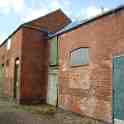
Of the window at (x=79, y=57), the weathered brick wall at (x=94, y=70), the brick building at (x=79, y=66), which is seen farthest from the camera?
the window at (x=79, y=57)

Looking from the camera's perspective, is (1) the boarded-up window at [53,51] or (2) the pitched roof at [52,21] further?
(2) the pitched roof at [52,21]

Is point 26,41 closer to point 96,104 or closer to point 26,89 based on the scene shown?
point 26,89

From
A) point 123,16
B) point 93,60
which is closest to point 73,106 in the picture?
point 93,60

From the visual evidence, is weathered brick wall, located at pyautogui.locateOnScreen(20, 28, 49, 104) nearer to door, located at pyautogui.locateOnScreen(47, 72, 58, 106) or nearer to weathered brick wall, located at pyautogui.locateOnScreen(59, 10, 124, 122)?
door, located at pyautogui.locateOnScreen(47, 72, 58, 106)

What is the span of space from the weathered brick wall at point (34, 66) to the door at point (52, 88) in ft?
1.99

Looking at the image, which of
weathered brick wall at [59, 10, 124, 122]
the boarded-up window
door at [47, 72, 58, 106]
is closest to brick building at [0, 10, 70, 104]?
door at [47, 72, 58, 106]

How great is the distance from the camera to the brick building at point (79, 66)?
8695mm

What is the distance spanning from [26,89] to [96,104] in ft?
19.8

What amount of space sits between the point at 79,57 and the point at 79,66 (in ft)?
1.51

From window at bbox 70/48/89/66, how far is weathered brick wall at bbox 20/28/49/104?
343 centimetres

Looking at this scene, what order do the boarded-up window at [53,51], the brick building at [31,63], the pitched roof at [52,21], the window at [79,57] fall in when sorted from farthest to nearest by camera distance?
the pitched roof at [52,21] < the brick building at [31,63] < the boarded-up window at [53,51] < the window at [79,57]

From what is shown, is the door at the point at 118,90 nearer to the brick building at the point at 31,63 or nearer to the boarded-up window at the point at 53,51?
the boarded-up window at the point at 53,51

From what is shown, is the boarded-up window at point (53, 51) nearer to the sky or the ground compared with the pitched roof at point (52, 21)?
nearer to the ground

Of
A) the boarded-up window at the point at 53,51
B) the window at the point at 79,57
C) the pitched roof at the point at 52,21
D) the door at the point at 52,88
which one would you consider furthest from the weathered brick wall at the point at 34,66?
the window at the point at 79,57
